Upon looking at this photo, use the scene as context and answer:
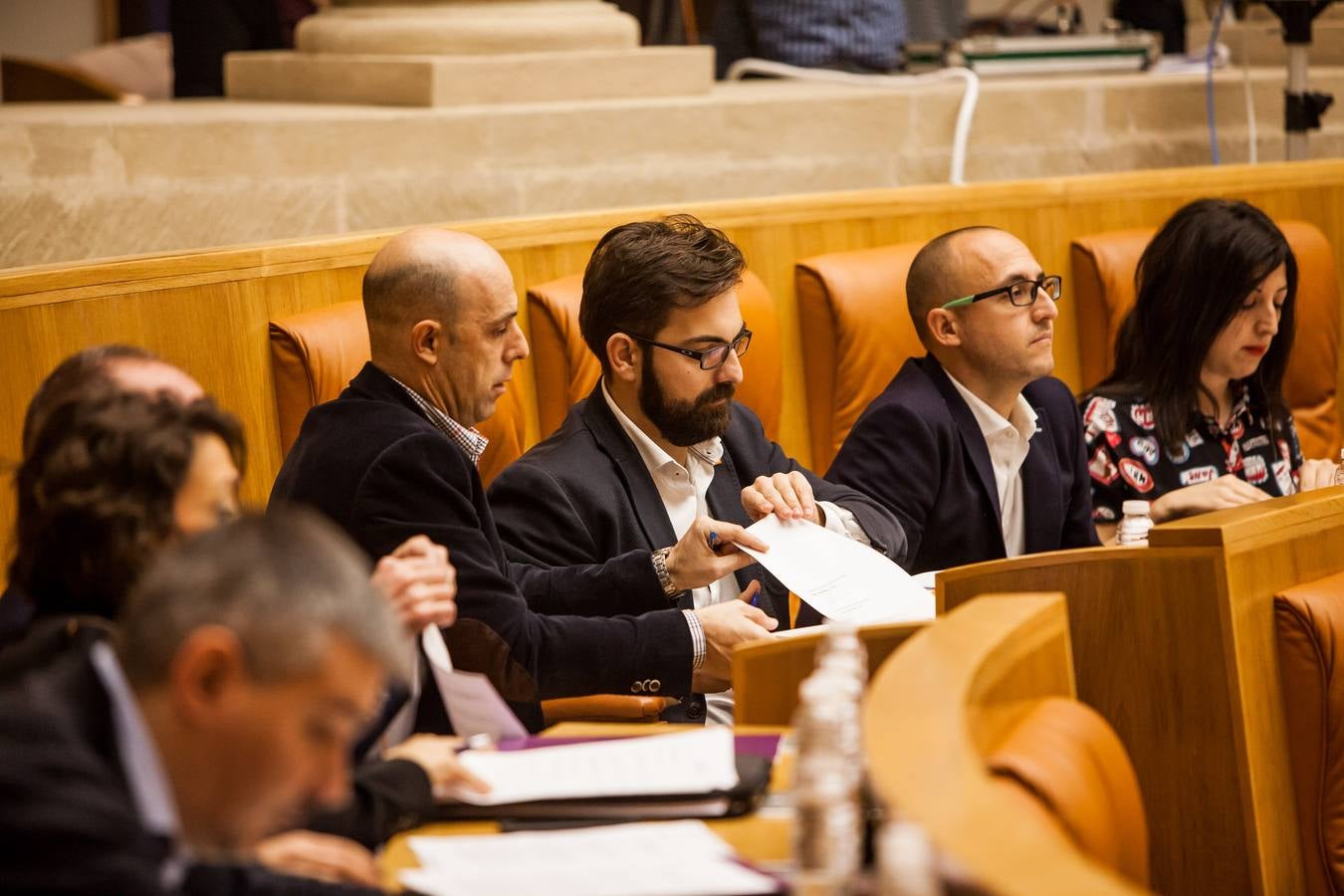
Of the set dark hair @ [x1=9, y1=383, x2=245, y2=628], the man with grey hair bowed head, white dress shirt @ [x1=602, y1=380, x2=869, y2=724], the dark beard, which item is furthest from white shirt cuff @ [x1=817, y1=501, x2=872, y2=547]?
the man with grey hair bowed head

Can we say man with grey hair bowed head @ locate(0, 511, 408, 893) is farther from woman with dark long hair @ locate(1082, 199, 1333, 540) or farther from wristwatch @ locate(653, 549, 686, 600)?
woman with dark long hair @ locate(1082, 199, 1333, 540)

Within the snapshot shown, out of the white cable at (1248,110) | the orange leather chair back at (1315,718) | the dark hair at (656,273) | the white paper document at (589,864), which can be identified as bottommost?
the orange leather chair back at (1315,718)

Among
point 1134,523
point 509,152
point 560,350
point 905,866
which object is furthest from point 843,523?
point 905,866

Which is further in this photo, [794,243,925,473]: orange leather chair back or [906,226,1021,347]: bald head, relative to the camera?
[794,243,925,473]: orange leather chair back

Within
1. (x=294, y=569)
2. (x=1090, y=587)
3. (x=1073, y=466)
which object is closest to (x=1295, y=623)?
(x=1090, y=587)

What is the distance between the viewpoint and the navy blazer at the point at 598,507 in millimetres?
2861

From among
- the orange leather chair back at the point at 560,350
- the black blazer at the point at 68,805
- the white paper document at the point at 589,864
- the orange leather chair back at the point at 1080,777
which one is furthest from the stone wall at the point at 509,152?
the orange leather chair back at the point at 1080,777

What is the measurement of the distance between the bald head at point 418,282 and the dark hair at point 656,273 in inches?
11.6

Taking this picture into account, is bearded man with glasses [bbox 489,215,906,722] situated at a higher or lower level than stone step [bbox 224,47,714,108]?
lower

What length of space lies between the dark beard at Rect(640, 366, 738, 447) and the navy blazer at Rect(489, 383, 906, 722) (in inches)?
2.6

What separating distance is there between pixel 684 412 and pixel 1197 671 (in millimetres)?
923

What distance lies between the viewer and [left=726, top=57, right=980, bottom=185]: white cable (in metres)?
4.99

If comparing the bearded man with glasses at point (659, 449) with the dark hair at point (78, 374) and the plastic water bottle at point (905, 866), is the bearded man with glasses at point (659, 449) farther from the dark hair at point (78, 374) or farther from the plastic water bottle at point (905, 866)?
the plastic water bottle at point (905, 866)

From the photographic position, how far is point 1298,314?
15.5 feet
